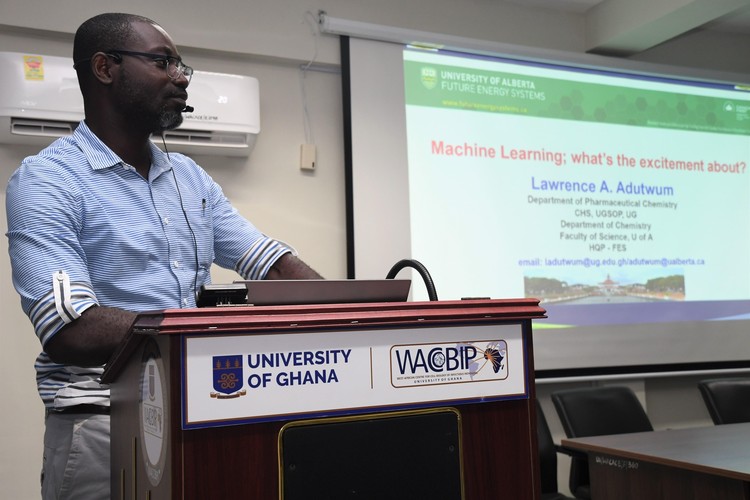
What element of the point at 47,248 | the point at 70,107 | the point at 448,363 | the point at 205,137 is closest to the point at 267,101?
the point at 205,137

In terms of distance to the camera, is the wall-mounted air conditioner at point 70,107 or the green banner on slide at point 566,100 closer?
the wall-mounted air conditioner at point 70,107

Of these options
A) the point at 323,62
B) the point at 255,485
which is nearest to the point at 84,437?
the point at 255,485

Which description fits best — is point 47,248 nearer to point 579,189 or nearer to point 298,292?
point 298,292

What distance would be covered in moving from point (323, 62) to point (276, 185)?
681mm

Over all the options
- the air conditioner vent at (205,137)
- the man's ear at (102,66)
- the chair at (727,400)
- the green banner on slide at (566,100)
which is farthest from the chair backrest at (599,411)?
the man's ear at (102,66)

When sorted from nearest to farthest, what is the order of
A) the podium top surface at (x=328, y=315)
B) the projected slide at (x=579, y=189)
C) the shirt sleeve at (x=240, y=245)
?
the podium top surface at (x=328, y=315) → the shirt sleeve at (x=240, y=245) → the projected slide at (x=579, y=189)

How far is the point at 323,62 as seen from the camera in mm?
3773

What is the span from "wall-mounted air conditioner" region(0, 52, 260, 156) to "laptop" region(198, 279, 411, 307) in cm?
228

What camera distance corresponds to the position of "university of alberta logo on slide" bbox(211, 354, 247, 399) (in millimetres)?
993

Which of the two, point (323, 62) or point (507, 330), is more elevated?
point (323, 62)

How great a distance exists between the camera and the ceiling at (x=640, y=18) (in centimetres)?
395

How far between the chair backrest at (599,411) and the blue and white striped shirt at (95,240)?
6.31 ft

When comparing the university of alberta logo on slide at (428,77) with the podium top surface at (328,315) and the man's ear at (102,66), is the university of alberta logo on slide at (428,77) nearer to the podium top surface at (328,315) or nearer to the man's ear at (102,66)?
the man's ear at (102,66)

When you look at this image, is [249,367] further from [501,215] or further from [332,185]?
[501,215]
